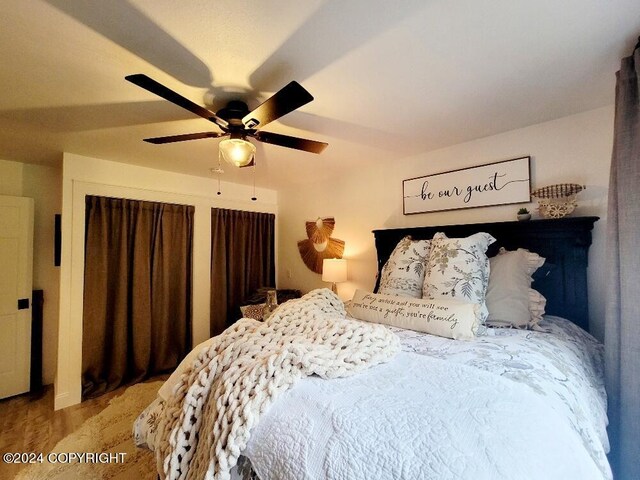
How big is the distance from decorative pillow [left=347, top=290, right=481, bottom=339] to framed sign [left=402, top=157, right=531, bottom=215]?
1094mm

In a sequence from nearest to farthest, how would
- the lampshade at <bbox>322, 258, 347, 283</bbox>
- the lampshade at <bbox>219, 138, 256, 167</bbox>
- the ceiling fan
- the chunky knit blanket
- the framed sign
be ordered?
the chunky knit blanket, the ceiling fan, the lampshade at <bbox>219, 138, 256, 167</bbox>, the framed sign, the lampshade at <bbox>322, 258, 347, 283</bbox>

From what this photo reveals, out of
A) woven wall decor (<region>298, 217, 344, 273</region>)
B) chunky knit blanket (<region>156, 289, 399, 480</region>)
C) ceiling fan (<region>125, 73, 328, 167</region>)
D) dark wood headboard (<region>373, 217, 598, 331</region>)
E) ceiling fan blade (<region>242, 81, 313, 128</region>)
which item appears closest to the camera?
chunky knit blanket (<region>156, 289, 399, 480</region>)

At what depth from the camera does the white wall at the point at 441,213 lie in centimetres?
178

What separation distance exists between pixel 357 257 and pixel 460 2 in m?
2.35

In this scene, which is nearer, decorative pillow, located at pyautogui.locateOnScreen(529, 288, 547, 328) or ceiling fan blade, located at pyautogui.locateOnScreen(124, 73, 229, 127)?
ceiling fan blade, located at pyautogui.locateOnScreen(124, 73, 229, 127)

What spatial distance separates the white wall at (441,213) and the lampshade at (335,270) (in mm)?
181

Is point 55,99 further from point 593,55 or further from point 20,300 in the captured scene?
point 593,55

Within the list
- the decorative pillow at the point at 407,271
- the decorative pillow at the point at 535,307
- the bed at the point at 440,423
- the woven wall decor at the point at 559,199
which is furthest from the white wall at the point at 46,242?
the woven wall decor at the point at 559,199

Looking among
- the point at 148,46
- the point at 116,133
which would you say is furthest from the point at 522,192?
the point at 116,133

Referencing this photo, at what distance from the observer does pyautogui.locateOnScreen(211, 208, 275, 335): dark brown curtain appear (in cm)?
339

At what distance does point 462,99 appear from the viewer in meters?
1.67

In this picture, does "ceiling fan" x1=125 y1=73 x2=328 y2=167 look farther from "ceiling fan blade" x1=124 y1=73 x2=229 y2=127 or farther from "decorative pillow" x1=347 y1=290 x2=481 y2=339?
"decorative pillow" x1=347 y1=290 x2=481 y2=339

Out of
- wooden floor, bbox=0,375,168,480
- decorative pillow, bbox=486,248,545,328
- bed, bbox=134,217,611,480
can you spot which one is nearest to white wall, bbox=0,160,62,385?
wooden floor, bbox=0,375,168,480

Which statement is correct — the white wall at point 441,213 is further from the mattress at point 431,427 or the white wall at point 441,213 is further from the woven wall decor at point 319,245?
the mattress at point 431,427
